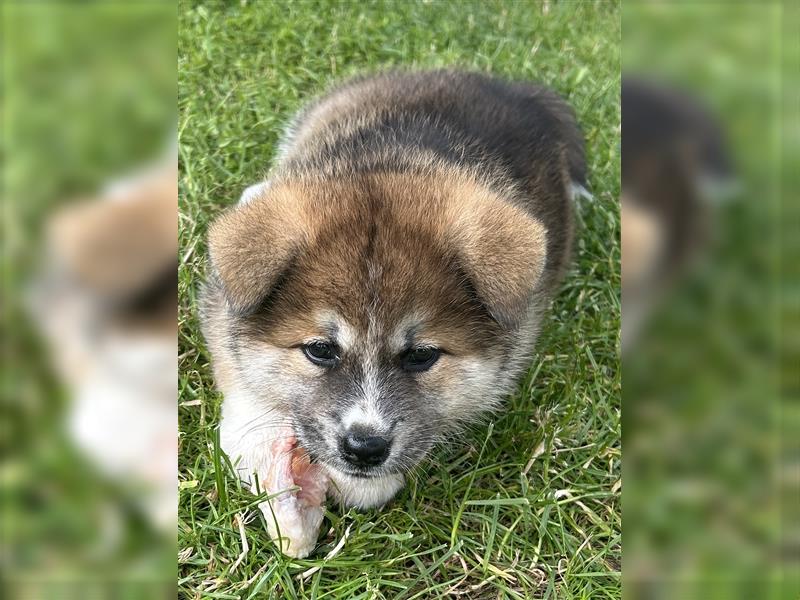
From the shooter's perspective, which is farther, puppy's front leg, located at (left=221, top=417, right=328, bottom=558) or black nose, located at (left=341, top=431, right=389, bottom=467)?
puppy's front leg, located at (left=221, top=417, right=328, bottom=558)

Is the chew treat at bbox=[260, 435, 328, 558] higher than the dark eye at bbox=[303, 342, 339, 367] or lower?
lower

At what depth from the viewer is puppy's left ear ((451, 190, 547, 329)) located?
232 cm

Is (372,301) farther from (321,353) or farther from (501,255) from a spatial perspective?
(501,255)

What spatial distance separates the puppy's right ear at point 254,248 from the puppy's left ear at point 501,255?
55cm

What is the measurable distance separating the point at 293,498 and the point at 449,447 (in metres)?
0.65

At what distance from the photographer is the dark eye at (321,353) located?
2379 mm
